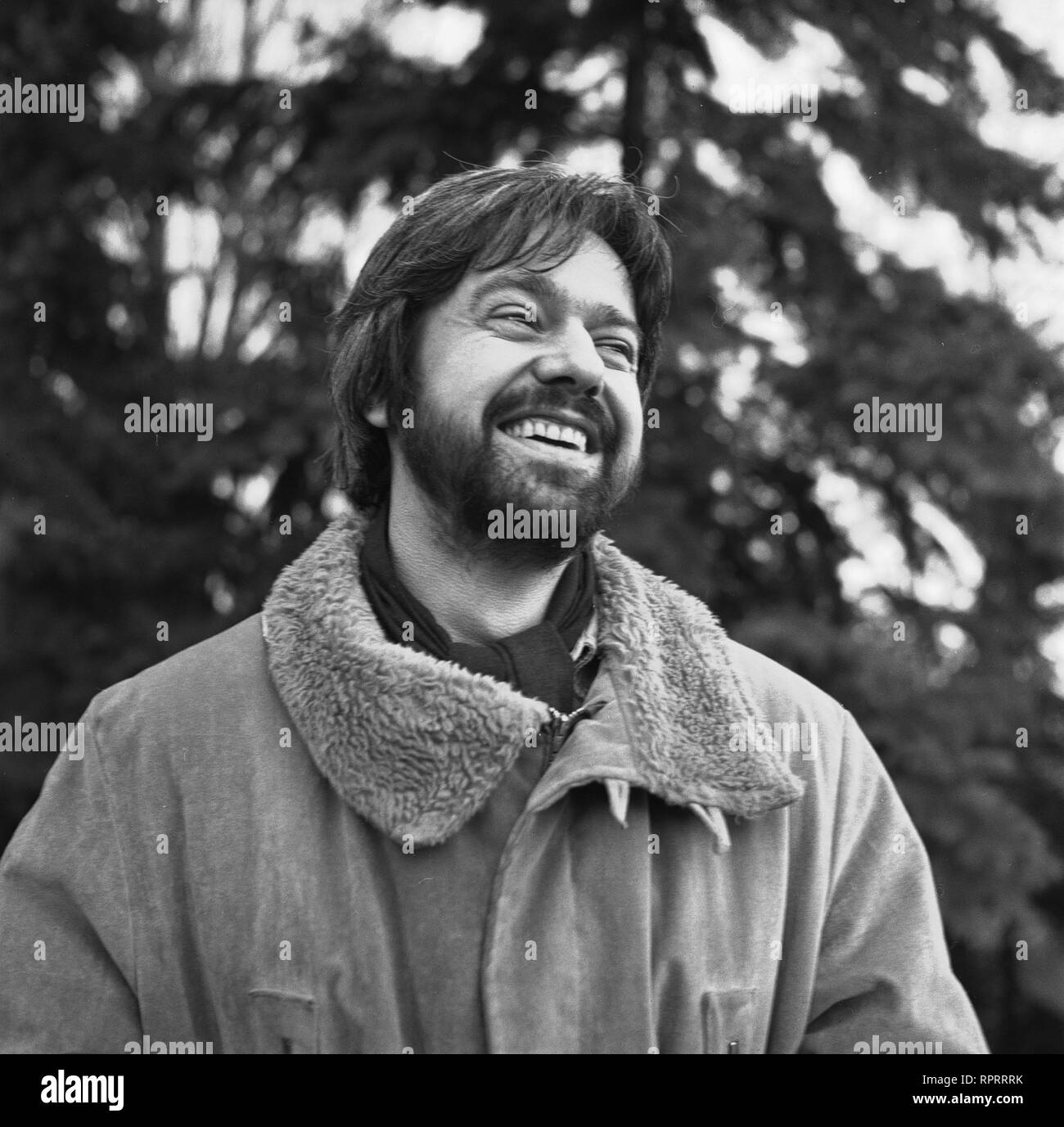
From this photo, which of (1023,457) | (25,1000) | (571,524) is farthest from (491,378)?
(1023,457)

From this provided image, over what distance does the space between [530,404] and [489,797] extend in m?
0.60

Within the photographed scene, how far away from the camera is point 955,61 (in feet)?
26.1

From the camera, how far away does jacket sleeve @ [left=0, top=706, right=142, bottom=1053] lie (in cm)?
241

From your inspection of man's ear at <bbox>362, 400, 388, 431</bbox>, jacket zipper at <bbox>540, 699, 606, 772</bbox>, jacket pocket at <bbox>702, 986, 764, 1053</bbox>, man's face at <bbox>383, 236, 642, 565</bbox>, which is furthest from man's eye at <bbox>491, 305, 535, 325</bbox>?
Answer: jacket pocket at <bbox>702, 986, 764, 1053</bbox>

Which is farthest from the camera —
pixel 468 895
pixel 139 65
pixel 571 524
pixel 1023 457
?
pixel 139 65

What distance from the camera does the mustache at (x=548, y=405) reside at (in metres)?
2.55

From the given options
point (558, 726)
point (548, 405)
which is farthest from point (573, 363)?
point (558, 726)

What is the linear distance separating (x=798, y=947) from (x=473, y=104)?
6.07m

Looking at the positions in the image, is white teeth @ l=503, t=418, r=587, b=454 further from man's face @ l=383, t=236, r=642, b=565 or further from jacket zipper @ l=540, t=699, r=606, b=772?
jacket zipper @ l=540, t=699, r=606, b=772

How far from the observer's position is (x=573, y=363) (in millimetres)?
2555

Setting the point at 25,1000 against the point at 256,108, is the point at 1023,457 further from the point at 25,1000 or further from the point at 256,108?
the point at 25,1000

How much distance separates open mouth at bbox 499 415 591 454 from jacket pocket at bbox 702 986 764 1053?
834 mm

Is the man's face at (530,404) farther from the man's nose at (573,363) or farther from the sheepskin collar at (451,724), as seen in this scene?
the sheepskin collar at (451,724)

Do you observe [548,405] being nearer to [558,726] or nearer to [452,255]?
[452,255]
